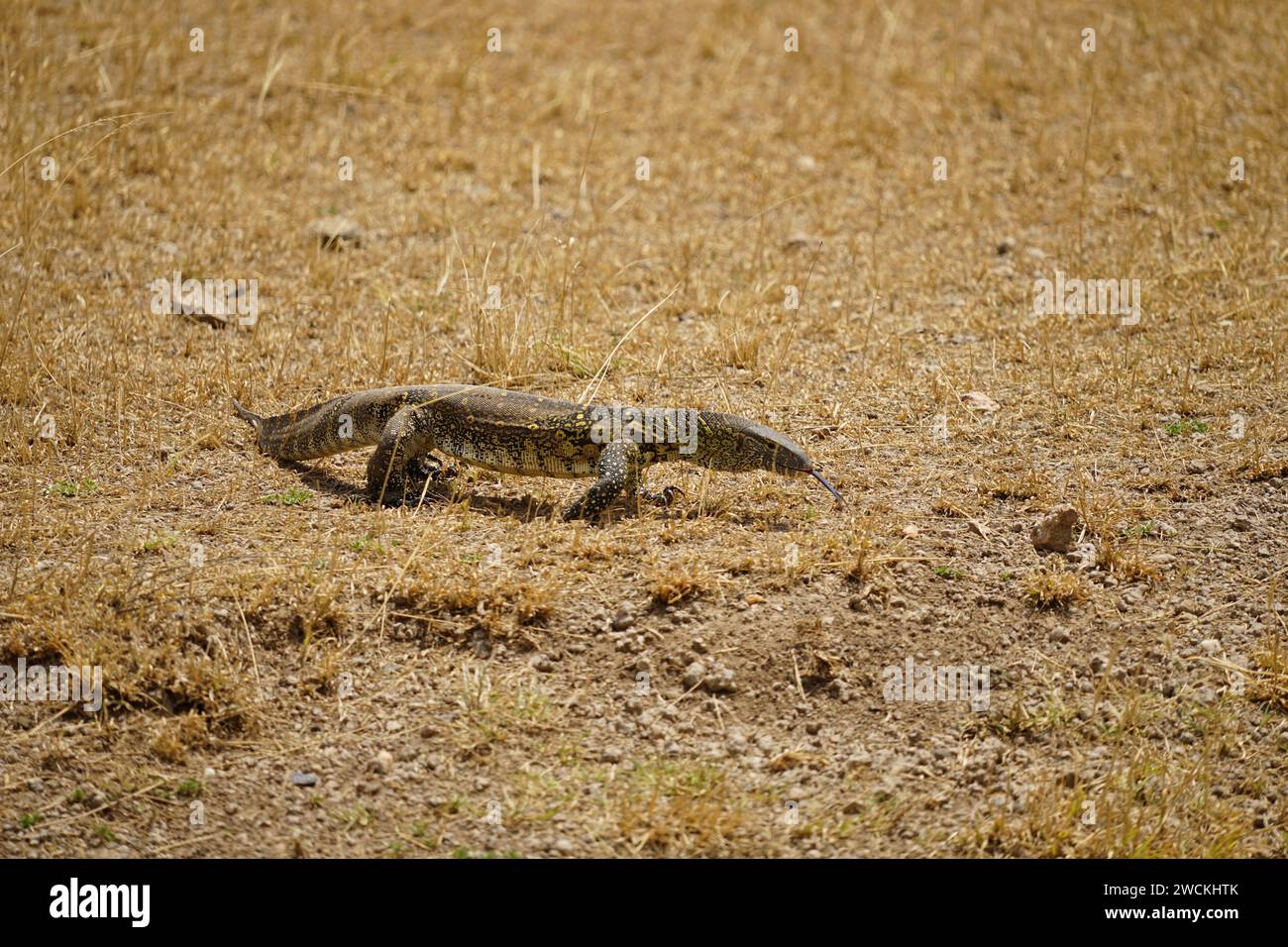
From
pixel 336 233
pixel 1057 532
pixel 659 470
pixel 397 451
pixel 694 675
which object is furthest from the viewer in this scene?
pixel 336 233

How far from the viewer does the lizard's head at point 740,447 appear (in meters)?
7.76

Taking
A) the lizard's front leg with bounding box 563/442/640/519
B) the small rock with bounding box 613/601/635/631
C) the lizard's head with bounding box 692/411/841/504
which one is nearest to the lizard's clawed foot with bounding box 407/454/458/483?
the lizard's front leg with bounding box 563/442/640/519

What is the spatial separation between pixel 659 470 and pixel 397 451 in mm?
1708

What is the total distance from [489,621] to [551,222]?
642 centimetres

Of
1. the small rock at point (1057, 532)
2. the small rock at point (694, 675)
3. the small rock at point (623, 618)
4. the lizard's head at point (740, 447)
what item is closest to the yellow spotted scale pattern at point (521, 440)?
the lizard's head at point (740, 447)

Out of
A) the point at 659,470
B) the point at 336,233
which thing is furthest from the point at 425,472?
the point at 336,233

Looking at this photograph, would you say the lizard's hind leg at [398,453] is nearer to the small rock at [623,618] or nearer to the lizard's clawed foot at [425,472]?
the lizard's clawed foot at [425,472]

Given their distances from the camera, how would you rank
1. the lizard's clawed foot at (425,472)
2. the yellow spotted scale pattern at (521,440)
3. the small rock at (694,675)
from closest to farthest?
1. the small rock at (694,675)
2. the yellow spotted scale pattern at (521,440)
3. the lizard's clawed foot at (425,472)

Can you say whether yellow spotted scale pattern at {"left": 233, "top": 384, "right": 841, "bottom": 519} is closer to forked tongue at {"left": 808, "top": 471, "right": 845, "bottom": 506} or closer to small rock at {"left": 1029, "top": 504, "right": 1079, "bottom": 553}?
forked tongue at {"left": 808, "top": 471, "right": 845, "bottom": 506}

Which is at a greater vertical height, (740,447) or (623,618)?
(740,447)

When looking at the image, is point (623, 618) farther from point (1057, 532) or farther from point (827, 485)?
point (1057, 532)

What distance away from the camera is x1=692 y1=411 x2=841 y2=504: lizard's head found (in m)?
7.76

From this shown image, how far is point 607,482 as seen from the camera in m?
7.55
